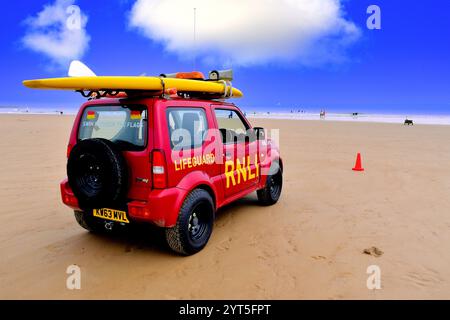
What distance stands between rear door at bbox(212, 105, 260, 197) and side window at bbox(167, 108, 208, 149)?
0.34 metres

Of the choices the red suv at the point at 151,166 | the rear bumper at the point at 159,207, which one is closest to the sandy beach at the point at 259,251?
the red suv at the point at 151,166

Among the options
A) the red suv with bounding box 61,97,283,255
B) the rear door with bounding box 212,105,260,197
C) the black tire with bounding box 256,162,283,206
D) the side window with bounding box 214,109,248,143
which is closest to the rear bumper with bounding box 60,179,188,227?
the red suv with bounding box 61,97,283,255

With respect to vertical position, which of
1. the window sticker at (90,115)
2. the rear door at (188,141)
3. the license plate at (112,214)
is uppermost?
the window sticker at (90,115)

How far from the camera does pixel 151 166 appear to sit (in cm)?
→ 341

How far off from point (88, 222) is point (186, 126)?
1.87 meters

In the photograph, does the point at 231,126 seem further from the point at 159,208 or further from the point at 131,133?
the point at 159,208

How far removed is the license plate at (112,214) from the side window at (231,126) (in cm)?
169

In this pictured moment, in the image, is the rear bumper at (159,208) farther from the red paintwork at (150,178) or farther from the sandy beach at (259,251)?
Answer: the sandy beach at (259,251)

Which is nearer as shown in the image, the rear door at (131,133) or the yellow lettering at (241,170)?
the rear door at (131,133)

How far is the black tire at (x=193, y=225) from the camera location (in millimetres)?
3566

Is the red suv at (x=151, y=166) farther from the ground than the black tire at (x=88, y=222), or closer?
farther from the ground
